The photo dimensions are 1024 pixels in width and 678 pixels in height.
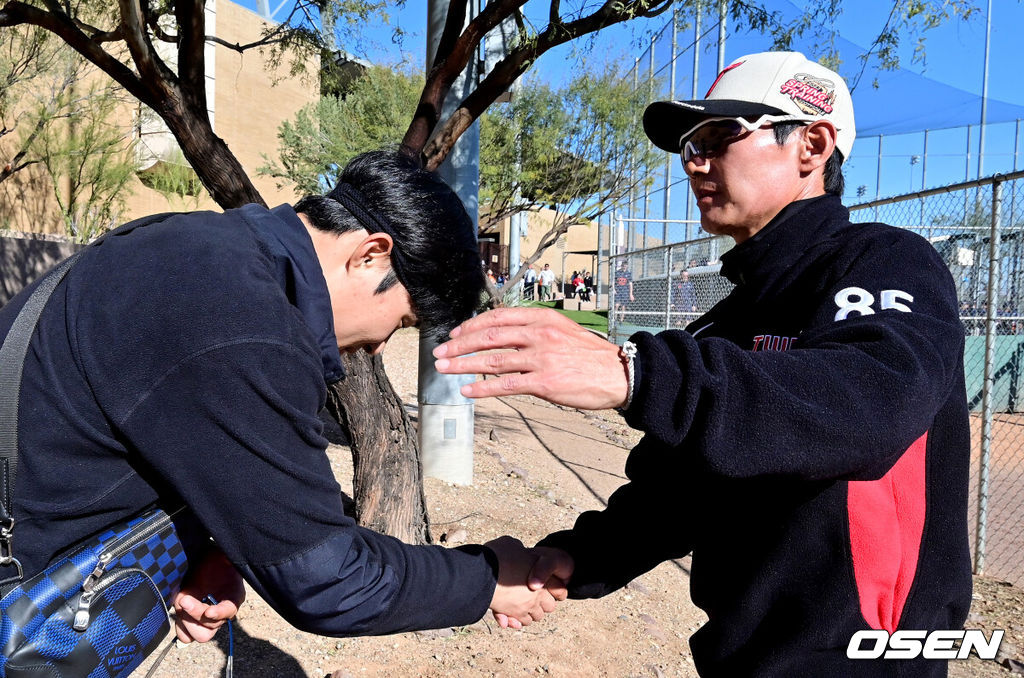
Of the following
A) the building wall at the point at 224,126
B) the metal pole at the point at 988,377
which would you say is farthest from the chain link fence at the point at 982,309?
the building wall at the point at 224,126

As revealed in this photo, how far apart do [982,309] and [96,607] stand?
11.2 meters

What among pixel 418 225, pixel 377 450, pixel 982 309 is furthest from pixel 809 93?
pixel 982 309

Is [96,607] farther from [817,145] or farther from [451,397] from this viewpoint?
[451,397]

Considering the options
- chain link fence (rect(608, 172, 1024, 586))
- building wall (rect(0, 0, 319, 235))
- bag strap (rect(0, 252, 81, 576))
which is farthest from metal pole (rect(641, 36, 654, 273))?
bag strap (rect(0, 252, 81, 576))

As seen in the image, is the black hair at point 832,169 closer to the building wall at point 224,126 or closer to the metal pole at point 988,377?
the metal pole at point 988,377

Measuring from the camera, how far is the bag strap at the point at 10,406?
1.38 m

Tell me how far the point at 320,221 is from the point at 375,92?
63.1 feet

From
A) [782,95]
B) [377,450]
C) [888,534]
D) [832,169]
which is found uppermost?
[782,95]

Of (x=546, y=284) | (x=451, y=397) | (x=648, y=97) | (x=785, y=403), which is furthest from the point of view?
(x=546, y=284)

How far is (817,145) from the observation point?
68.8 inches

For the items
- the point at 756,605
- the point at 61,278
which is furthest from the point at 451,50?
the point at 756,605

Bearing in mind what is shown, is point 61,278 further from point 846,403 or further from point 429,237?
point 846,403

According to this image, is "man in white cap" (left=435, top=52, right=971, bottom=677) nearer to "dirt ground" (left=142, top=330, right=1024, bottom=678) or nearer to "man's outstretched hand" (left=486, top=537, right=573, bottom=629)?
"man's outstretched hand" (left=486, top=537, right=573, bottom=629)

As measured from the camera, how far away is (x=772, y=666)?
4.89ft
